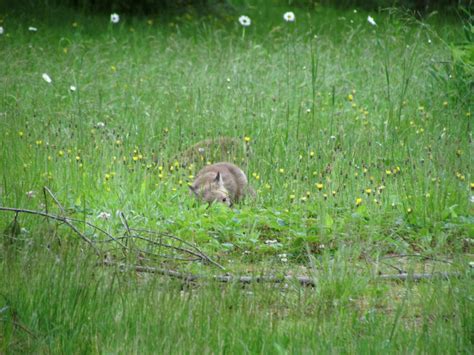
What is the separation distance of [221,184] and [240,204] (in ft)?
0.78

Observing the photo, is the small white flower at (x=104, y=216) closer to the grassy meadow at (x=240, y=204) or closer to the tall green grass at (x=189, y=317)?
the grassy meadow at (x=240, y=204)

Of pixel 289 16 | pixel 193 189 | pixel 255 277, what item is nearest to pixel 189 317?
pixel 255 277

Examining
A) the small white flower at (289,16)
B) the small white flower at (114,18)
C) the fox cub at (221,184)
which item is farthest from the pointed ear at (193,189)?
the small white flower at (114,18)

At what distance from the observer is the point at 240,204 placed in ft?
25.2

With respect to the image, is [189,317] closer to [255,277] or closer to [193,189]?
[255,277]

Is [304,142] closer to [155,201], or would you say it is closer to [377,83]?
[155,201]

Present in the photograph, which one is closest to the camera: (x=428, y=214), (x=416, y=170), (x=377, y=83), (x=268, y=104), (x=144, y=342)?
(x=144, y=342)

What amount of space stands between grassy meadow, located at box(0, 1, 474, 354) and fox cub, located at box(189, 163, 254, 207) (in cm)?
14

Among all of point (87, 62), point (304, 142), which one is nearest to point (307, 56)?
point (87, 62)

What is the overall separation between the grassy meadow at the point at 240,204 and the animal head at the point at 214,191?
5.1 inches

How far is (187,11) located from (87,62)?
208 inches

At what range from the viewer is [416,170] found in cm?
743

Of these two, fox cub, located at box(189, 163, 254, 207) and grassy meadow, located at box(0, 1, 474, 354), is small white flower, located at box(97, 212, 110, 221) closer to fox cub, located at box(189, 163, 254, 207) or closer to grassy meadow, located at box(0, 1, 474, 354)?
grassy meadow, located at box(0, 1, 474, 354)

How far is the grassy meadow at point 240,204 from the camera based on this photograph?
14.8 feet
